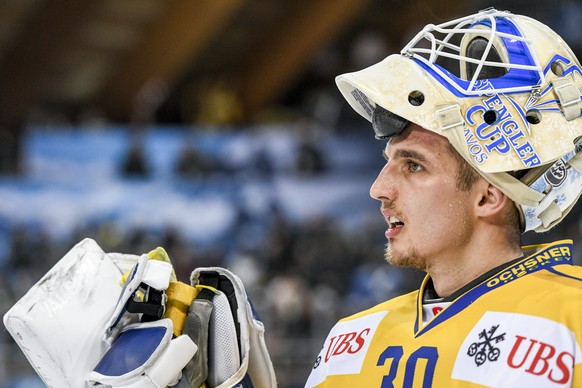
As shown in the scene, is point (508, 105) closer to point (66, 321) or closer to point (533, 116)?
point (533, 116)

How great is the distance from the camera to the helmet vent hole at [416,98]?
157 centimetres

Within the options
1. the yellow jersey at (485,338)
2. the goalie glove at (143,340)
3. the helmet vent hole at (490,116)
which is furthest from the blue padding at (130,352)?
the helmet vent hole at (490,116)

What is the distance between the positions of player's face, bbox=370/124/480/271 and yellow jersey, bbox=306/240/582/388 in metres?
0.09

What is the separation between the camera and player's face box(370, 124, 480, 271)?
62.7 inches

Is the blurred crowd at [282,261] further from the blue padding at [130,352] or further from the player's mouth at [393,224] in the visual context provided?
the blue padding at [130,352]

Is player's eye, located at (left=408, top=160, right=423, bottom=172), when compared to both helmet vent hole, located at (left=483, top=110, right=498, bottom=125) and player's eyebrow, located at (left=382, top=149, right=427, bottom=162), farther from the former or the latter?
helmet vent hole, located at (left=483, top=110, right=498, bottom=125)

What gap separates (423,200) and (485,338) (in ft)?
0.82

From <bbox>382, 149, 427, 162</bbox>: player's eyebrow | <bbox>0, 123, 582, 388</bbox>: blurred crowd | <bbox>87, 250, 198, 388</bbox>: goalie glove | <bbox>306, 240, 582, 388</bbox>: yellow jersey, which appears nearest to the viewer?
<bbox>306, 240, 582, 388</bbox>: yellow jersey

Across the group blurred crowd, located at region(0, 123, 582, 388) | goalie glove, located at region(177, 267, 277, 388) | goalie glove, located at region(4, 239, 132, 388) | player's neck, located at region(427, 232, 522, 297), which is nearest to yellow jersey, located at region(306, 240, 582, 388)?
player's neck, located at region(427, 232, 522, 297)

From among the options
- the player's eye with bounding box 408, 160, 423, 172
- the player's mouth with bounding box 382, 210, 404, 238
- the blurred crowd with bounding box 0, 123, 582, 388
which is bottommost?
the blurred crowd with bounding box 0, 123, 582, 388

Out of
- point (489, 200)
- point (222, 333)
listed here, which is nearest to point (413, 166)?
point (489, 200)

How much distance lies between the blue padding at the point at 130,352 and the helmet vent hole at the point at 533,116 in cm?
66

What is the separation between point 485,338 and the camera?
148 cm

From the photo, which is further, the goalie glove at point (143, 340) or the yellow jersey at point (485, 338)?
the goalie glove at point (143, 340)
